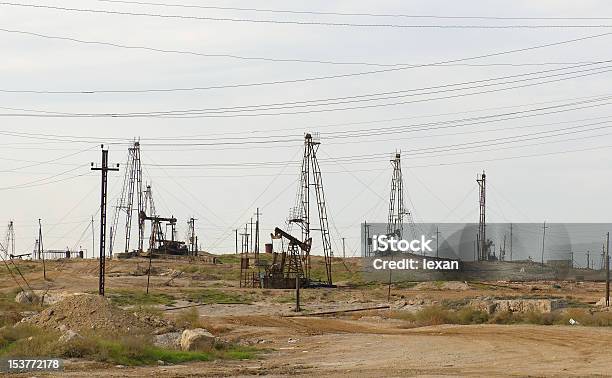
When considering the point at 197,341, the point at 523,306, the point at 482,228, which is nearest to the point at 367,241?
the point at 482,228

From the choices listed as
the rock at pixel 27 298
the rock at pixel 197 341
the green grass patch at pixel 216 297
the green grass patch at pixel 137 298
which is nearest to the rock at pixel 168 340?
the rock at pixel 197 341

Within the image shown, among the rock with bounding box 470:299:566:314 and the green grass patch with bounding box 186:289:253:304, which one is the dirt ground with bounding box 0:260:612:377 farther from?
the rock with bounding box 470:299:566:314

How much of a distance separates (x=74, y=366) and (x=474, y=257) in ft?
267

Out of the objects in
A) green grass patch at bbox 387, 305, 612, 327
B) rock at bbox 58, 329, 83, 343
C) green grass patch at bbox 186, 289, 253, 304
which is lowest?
green grass patch at bbox 186, 289, 253, 304

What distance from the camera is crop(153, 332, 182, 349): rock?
32.6m

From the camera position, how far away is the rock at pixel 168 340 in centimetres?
3261

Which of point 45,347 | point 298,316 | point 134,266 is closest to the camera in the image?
point 45,347

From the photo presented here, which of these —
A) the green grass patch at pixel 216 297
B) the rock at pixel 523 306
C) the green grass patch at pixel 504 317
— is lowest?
the green grass patch at pixel 216 297

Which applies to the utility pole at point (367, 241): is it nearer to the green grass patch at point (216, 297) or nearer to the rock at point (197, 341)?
the green grass patch at point (216, 297)

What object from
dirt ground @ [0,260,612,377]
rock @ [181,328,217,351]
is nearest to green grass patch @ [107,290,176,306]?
dirt ground @ [0,260,612,377]

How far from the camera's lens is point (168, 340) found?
1356 inches

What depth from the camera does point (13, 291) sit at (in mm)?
64500

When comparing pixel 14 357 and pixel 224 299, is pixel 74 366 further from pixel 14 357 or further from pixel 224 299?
pixel 224 299

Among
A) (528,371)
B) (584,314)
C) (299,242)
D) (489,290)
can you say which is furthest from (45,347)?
(489,290)
